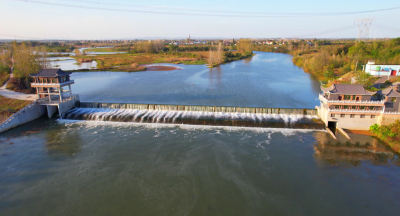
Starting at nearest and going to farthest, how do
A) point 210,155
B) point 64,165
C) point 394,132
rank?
point 64,165 → point 210,155 → point 394,132

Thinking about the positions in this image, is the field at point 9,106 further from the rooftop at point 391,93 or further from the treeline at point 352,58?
the treeline at point 352,58

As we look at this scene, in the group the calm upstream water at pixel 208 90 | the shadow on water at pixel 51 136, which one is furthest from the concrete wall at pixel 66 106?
the calm upstream water at pixel 208 90

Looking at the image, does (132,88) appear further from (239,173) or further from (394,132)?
(394,132)

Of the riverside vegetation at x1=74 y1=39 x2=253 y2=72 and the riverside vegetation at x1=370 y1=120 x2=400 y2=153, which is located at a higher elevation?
the riverside vegetation at x1=74 y1=39 x2=253 y2=72

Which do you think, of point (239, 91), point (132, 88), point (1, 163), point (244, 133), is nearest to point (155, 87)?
point (132, 88)

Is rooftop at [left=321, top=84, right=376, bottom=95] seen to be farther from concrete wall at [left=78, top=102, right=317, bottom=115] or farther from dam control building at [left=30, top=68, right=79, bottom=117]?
dam control building at [left=30, top=68, right=79, bottom=117]

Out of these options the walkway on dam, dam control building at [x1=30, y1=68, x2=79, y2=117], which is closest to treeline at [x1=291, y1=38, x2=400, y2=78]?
dam control building at [x1=30, y1=68, x2=79, y2=117]
